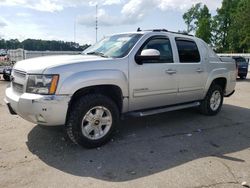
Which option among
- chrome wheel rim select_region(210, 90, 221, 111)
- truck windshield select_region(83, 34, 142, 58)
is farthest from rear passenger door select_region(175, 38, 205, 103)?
truck windshield select_region(83, 34, 142, 58)

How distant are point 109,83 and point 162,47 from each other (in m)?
1.63

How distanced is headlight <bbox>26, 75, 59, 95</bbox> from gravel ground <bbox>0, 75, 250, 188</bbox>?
1.00 meters

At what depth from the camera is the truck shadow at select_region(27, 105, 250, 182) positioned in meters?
3.97

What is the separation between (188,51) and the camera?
20.5 ft

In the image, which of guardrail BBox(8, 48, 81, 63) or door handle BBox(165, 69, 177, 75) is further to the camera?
guardrail BBox(8, 48, 81, 63)

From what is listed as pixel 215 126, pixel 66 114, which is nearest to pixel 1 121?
pixel 66 114

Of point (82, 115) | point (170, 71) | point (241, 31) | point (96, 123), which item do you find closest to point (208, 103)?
point (170, 71)

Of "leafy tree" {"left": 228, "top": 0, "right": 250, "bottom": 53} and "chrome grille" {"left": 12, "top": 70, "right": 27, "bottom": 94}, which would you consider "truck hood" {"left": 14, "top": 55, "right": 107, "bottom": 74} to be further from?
"leafy tree" {"left": 228, "top": 0, "right": 250, "bottom": 53}

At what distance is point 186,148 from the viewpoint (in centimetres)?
479

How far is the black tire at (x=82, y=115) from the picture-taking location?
439 cm

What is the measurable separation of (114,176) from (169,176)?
2.38 feet

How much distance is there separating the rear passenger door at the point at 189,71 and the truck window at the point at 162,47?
28cm

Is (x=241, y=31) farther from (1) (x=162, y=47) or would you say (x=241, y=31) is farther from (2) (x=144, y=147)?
(2) (x=144, y=147)

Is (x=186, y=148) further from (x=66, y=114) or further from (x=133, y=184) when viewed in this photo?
(x=66, y=114)
